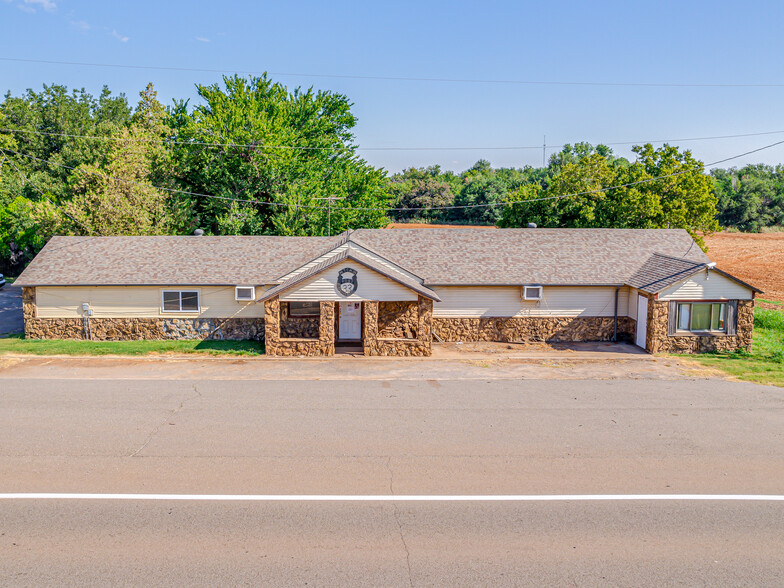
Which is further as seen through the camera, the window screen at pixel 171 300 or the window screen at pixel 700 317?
the window screen at pixel 171 300

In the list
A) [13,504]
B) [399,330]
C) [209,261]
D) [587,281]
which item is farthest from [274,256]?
[13,504]

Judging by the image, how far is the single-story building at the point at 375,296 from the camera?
22.3 metres

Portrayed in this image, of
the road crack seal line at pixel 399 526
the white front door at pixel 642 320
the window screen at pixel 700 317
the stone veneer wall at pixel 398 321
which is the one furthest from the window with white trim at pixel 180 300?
the window screen at pixel 700 317

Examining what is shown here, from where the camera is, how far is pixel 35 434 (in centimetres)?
1320

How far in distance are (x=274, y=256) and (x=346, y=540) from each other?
18435 mm

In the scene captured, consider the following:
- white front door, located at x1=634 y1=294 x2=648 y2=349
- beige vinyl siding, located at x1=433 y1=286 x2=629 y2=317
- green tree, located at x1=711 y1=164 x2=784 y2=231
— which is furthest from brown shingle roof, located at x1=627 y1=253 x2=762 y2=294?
green tree, located at x1=711 y1=164 x2=784 y2=231

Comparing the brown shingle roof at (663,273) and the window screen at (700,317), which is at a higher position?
the brown shingle roof at (663,273)

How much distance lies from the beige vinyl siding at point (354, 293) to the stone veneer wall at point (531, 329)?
369 cm

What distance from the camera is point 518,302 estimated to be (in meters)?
24.9

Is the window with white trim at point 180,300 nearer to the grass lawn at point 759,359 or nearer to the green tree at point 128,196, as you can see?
the green tree at point 128,196

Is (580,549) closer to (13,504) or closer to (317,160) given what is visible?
(13,504)

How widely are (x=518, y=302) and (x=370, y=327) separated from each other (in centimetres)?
673

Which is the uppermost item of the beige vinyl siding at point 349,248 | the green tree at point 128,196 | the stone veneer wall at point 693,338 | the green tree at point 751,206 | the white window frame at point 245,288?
the green tree at point 751,206

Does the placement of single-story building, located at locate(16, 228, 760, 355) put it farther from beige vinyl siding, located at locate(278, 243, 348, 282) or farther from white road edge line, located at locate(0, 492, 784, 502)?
white road edge line, located at locate(0, 492, 784, 502)
